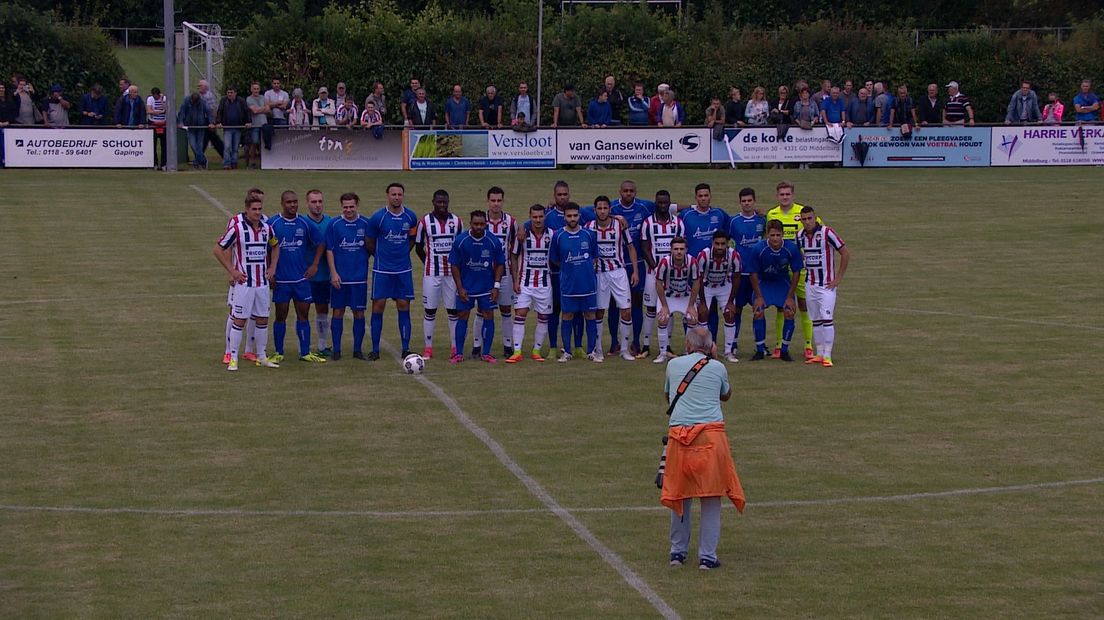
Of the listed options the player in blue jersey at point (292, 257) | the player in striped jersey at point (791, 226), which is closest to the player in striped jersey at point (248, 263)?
the player in blue jersey at point (292, 257)

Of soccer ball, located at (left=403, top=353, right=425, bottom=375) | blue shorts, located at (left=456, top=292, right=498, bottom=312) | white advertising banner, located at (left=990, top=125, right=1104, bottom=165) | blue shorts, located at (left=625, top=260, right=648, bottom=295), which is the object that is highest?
white advertising banner, located at (left=990, top=125, right=1104, bottom=165)

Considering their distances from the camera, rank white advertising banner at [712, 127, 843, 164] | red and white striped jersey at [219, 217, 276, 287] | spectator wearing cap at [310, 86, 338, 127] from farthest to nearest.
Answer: white advertising banner at [712, 127, 843, 164], spectator wearing cap at [310, 86, 338, 127], red and white striped jersey at [219, 217, 276, 287]

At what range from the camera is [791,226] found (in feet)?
66.3

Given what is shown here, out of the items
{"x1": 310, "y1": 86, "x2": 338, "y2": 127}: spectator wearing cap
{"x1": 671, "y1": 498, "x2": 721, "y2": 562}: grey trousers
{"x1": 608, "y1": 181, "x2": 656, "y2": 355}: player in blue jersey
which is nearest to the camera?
{"x1": 671, "y1": 498, "x2": 721, "y2": 562}: grey trousers

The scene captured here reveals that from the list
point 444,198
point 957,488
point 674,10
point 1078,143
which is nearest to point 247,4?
point 674,10

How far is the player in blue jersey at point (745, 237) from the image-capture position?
2025 cm

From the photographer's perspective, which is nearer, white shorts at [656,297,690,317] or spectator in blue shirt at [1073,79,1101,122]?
white shorts at [656,297,690,317]

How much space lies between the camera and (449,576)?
11.5 m

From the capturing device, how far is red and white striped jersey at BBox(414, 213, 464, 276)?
19.8 meters

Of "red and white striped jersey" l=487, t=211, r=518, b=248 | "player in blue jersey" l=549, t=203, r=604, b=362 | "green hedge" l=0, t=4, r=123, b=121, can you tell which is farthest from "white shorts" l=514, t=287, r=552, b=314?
"green hedge" l=0, t=4, r=123, b=121

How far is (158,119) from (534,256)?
22.7 meters

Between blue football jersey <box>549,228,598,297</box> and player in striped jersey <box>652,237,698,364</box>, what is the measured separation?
0.85 metres

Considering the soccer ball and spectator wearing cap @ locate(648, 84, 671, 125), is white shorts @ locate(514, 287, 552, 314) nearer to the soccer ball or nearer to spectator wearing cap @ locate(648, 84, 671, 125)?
the soccer ball

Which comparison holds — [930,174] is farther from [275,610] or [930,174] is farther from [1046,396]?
[275,610]
